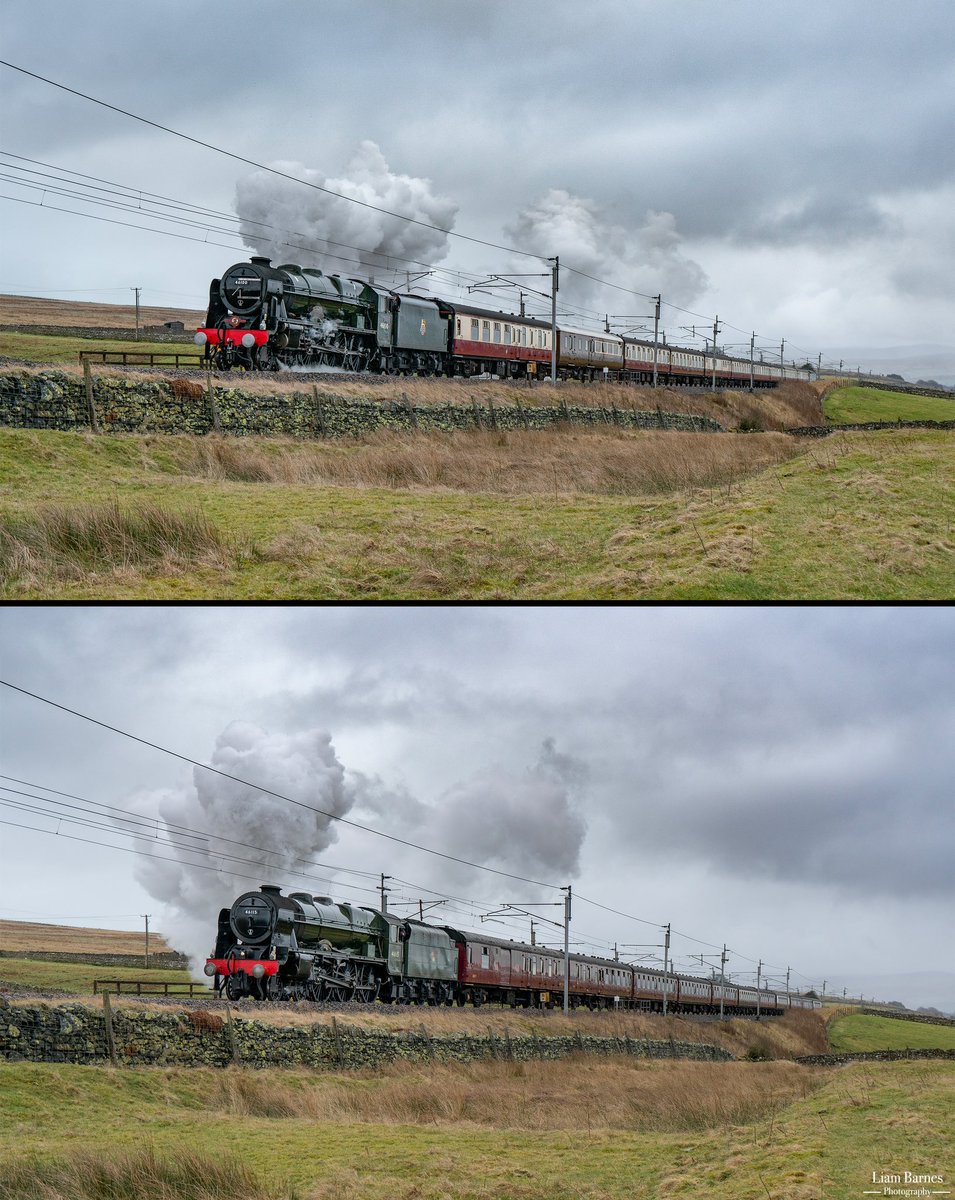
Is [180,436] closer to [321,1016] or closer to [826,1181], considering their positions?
[321,1016]

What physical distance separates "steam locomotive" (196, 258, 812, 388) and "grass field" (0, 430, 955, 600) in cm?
667

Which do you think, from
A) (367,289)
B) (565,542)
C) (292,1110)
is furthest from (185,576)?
(367,289)

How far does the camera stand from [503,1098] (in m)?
19.3


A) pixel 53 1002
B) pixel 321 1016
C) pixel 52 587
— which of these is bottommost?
pixel 321 1016

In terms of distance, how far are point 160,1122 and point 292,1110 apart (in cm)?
255

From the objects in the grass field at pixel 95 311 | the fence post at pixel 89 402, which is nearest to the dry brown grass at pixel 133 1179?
the fence post at pixel 89 402

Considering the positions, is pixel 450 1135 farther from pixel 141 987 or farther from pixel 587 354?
pixel 587 354

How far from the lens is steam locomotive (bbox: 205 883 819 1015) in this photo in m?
24.9

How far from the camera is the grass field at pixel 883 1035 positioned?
4988 centimetres

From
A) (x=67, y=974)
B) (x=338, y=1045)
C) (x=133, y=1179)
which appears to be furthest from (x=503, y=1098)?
(x=67, y=974)

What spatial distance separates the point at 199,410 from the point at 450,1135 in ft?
54.7

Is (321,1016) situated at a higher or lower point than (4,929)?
higher

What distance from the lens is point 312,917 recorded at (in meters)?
26.0

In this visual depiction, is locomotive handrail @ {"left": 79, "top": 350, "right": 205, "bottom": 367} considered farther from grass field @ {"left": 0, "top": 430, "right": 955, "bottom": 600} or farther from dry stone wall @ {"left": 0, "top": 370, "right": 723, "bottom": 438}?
grass field @ {"left": 0, "top": 430, "right": 955, "bottom": 600}
